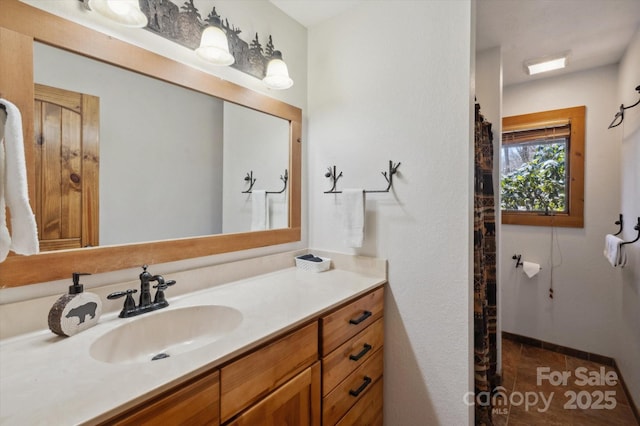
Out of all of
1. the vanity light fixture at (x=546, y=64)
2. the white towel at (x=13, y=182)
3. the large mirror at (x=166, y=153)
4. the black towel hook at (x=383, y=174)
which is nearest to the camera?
the white towel at (x=13, y=182)

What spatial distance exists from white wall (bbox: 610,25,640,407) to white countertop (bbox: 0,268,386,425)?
6.55ft

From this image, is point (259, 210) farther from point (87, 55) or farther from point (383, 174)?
point (87, 55)

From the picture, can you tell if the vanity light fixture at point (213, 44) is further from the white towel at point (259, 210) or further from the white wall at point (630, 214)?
the white wall at point (630, 214)

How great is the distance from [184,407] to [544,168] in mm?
3183

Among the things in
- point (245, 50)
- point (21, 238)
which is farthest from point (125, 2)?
point (21, 238)

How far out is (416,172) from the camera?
4.74 ft

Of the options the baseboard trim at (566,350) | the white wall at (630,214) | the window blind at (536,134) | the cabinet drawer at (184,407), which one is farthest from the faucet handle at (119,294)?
the window blind at (536,134)

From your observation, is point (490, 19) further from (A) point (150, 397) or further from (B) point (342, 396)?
(A) point (150, 397)

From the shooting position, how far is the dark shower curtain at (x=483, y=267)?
152 centimetres

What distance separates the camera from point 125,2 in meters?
0.99

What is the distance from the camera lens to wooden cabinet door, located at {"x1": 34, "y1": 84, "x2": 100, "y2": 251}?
933 millimetres

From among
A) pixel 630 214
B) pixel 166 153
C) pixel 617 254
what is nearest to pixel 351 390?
pixel 166 153

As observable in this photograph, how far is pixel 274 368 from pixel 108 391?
45cm

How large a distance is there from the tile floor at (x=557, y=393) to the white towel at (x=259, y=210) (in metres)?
1.89
